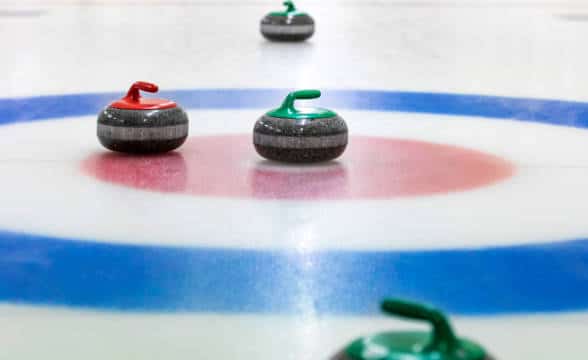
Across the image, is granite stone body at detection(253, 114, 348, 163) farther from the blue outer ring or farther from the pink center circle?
the blue outer ring

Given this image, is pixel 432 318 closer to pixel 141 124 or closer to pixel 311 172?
pixel 311 172

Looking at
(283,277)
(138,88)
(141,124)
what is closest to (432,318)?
(283,277)

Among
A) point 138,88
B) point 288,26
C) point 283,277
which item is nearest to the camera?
point 283,277

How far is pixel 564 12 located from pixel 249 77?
347 inches

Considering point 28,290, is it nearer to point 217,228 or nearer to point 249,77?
point 217,228

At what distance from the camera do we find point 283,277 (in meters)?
3.72

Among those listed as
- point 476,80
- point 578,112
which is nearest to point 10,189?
point 578,112

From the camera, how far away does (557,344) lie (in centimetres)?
309

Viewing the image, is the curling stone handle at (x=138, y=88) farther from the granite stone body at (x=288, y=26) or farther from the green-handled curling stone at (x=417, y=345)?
the granite stone body at (x=288, y=26)

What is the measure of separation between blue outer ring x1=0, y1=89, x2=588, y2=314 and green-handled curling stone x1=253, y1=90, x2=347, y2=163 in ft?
4.95

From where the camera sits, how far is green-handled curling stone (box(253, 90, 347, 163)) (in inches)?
→ 216

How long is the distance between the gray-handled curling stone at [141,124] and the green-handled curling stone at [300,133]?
0.49 meters

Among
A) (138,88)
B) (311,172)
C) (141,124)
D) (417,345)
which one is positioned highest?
(417,345)

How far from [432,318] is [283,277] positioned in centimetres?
186
